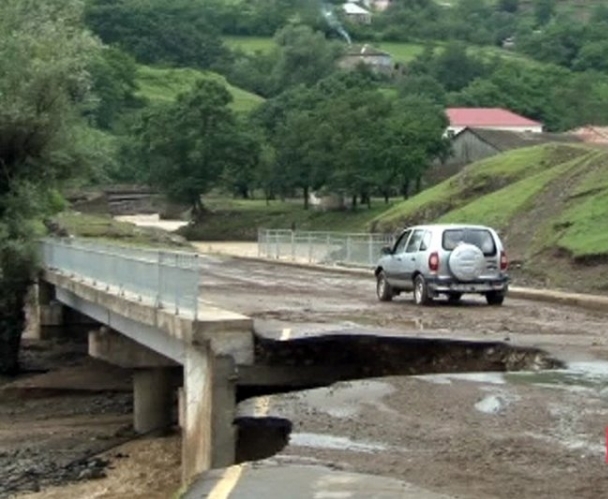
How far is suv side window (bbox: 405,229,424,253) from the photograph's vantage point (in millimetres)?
28389

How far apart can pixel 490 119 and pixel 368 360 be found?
114987 mm

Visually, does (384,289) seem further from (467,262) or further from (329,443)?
(329,443)

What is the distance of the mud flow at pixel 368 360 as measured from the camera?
56.4 feet

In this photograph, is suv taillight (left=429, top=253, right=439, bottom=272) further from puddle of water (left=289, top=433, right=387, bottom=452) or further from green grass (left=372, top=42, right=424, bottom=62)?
A: green grass (left=372, top=42, right=424, bottom=62)

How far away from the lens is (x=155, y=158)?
97000 mm

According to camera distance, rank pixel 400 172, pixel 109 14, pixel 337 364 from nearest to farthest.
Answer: pixel 337 364 < pixel 400 172 < pixel 109 14

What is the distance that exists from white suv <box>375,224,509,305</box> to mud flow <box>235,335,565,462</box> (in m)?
9.13

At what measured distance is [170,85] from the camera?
151 meters

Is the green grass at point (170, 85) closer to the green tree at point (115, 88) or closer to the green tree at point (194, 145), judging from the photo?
the green tree at point (115, 88)

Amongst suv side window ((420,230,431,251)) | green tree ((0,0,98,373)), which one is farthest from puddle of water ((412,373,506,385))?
green tree ((0,0,98,373))

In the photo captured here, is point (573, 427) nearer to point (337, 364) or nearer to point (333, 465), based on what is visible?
point (333, 465)

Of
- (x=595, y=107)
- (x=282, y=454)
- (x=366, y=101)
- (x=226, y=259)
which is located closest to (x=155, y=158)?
(x=366, y=101)

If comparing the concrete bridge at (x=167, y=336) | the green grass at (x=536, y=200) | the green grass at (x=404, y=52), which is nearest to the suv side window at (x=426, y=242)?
the concrete bridge at (x=167, y=336)

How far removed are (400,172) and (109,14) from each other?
307 feet
